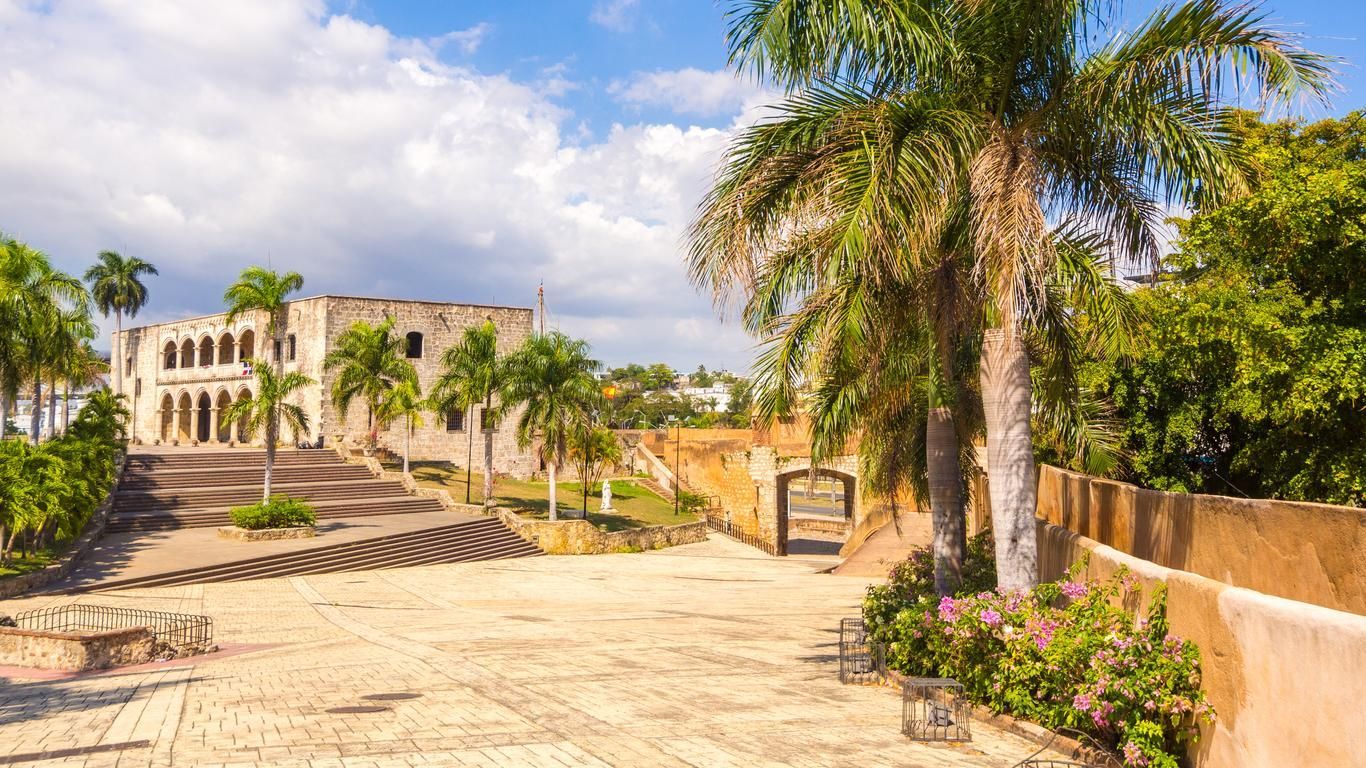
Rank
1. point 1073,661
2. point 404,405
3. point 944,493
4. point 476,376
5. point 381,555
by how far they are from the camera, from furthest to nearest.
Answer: point 404,405 < point 476,376 < point 381,555 < point 944,493 < point 1073,661

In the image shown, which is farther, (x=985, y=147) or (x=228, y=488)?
(x=228, y=488)

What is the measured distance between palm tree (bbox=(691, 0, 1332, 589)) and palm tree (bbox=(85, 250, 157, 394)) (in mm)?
58288

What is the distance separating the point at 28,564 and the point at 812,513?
5330 cm

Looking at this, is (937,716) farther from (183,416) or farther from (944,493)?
(183,416)

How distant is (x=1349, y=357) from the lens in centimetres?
1237

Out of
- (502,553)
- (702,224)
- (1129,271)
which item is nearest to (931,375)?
(1129,271)

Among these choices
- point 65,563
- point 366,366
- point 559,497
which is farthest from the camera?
point 559,497

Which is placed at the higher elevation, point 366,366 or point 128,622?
point 366,366

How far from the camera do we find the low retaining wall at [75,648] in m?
11.9

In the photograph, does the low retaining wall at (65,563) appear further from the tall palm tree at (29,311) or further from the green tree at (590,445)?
the green tree at (590,445)

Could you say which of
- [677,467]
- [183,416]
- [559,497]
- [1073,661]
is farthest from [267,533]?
[183,416]

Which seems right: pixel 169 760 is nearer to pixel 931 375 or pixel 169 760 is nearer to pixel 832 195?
pixel 832 195

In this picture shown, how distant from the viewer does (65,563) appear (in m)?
19.7

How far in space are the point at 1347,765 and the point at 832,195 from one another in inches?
223
